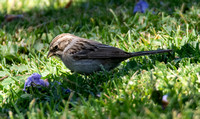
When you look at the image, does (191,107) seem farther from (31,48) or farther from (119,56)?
(31,48)

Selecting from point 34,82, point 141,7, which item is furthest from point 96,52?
point 141,7

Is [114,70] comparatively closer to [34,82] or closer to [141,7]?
[34,82]

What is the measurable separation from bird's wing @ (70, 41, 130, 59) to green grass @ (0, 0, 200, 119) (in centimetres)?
26

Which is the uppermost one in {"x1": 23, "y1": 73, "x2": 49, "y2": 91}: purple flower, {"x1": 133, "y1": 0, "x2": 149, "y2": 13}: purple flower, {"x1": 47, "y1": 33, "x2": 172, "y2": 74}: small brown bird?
{"x1": 133, "y1": 0, "x2": 149, "y2": 13}: purple flower

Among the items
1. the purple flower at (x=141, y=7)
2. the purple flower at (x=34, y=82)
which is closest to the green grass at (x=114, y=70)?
the purple flower at (x=34, y=82)

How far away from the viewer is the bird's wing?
436 centimetres

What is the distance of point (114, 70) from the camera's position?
15.3 feet

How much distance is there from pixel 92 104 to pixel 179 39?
2.22 meters

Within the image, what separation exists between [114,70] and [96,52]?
16.5 inches

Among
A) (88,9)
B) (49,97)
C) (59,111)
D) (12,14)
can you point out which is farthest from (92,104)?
(12,14)

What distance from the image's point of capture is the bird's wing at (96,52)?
14.3 feet

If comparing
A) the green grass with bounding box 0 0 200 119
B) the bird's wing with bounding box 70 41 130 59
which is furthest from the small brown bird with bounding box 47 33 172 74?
the green grass with bounding box 0 0 200 119

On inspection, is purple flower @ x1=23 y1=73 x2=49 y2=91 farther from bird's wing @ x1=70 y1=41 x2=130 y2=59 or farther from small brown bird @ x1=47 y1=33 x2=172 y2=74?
bird's wing @ x1=70 y1=41 x2=130 y2=59

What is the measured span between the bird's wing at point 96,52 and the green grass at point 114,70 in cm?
26
